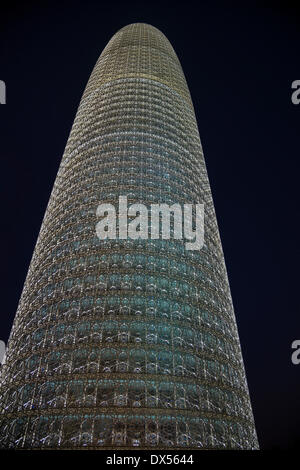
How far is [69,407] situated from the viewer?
26922 mm

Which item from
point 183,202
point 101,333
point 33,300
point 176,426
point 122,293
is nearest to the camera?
point 176,426

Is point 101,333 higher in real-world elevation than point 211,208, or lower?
lower

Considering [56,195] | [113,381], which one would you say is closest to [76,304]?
[113,381]

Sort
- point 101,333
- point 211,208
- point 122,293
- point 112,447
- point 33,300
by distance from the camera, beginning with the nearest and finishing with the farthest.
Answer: point 112,447 → point 101,333 → point 122,293 → point 33,300 → point 211,208

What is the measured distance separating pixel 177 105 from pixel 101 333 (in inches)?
1405

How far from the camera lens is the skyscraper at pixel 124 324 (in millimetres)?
26766

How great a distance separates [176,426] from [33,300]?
16.5 meters

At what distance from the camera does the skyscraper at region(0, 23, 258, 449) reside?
26.8 m

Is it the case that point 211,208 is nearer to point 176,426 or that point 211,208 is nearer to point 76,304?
A: point 76,304

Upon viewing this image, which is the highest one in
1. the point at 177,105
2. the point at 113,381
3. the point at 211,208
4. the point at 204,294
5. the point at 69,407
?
the point at 177,105

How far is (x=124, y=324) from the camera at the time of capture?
30.9m

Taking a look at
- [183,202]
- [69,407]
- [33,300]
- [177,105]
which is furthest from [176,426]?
[177,105]

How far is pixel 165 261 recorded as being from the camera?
119ft

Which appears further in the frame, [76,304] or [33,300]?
[33,300]
